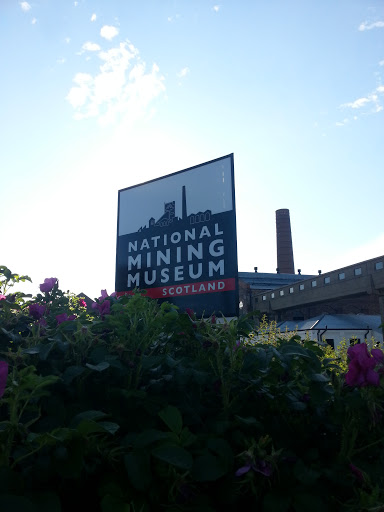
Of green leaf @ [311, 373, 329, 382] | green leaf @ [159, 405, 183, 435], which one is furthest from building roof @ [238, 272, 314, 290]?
green leaf @ [159, 405, 183, 435]

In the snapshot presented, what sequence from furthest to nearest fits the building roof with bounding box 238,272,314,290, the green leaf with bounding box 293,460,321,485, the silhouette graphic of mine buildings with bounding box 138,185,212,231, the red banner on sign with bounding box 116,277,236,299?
the building roof with bounding box 238,272,314,290 → the silhouette graphic of mine buildings with bounding box 138,185,212,231 → the red banner on sign with bounding box 116,277,236,299 → the green leaf with bounding box 293,460,321,485

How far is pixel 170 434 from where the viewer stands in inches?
36.6

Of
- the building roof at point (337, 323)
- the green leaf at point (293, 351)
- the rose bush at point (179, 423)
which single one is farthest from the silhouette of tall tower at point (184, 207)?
the building roof at point (337, 323)

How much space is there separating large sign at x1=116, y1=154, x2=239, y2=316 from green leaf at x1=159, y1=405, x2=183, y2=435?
112 inches

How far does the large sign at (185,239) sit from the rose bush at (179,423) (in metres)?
2.39

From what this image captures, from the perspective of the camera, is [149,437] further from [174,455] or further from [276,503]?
[276,503]

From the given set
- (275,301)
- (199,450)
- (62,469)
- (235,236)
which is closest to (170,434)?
(199,450)

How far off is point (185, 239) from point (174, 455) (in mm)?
3378

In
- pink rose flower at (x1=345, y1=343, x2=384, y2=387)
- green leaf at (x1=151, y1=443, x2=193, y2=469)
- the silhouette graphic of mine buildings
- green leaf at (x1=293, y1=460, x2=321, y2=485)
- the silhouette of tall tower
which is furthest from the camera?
the silhouette of tall tower

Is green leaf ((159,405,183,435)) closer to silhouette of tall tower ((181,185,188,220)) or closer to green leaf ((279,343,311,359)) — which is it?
green leaf ((279,343,311,359))

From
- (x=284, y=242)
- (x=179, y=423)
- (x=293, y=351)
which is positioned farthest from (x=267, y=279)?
(x=179, y=423)

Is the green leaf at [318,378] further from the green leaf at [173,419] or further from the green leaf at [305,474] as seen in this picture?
the green leaf at [173,419]

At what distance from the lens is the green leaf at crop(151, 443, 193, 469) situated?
85 centimetres

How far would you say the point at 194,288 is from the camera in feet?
13.4
